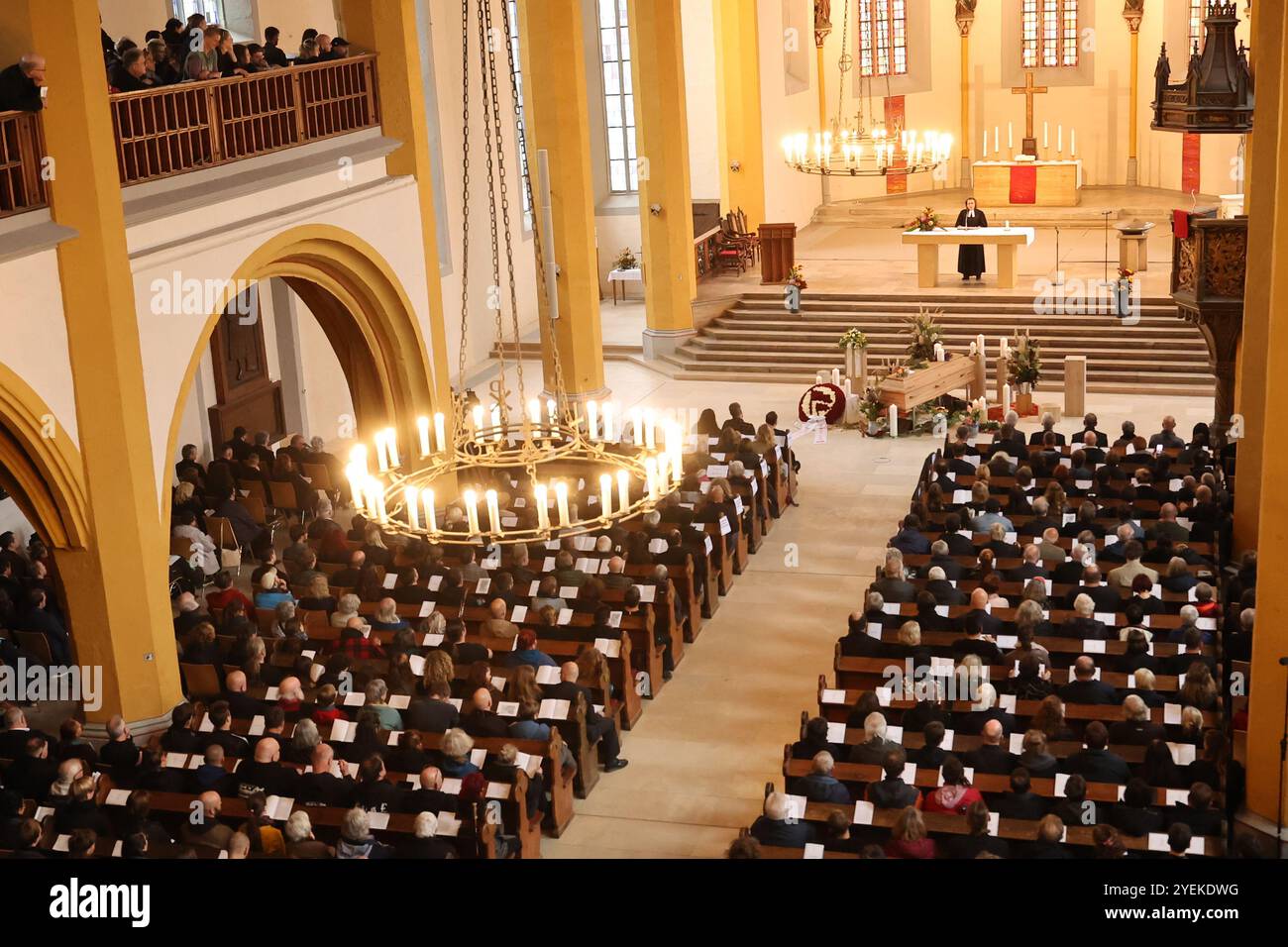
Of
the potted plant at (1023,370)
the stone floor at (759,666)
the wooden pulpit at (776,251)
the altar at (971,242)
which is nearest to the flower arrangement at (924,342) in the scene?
the potted plant at (1023,370)

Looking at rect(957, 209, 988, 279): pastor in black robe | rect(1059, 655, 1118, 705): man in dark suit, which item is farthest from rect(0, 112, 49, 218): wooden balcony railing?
rect(957, 209, 988, 279): pastor in black robe

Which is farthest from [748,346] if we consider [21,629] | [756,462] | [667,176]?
[21,629]

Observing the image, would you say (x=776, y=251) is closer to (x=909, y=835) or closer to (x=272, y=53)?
(x=272, y=53)

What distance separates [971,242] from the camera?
2392cm

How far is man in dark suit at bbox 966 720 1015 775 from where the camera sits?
981cm

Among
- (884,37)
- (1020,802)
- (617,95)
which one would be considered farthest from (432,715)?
(884,37)

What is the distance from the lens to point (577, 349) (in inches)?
827

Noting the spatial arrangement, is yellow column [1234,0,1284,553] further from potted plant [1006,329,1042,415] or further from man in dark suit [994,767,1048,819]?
potted plant [1006,329,1042,415]

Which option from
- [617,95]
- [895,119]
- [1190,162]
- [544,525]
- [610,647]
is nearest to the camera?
[544,525]

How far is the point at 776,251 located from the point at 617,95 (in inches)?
198

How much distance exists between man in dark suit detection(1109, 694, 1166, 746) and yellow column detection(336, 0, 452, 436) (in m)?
8.91

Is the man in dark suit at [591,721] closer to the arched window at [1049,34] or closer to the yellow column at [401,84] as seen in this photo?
the yellow column at [401,84]

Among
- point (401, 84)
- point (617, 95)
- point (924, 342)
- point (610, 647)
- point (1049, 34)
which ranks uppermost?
point (1049, 34)

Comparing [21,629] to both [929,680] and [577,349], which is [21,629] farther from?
[577,349]
